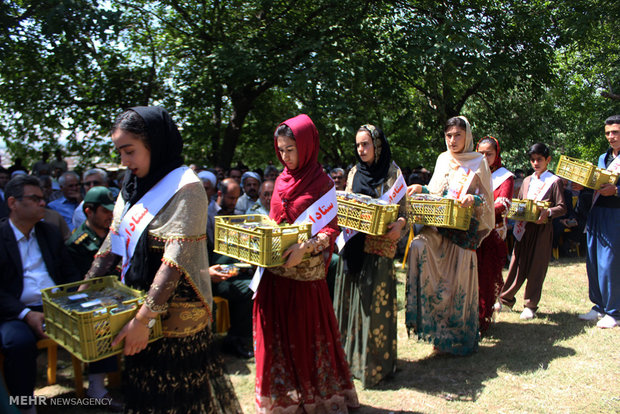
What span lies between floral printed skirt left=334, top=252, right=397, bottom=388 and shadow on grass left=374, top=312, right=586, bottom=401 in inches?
7.5

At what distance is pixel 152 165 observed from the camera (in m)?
2.44

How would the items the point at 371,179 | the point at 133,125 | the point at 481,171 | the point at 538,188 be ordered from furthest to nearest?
the point at 538,188
the point at 481,171
the point at 371,179
the point at 133,125

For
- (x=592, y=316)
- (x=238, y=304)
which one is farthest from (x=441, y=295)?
(x=592, y=316)

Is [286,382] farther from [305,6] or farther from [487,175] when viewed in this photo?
[305,6]

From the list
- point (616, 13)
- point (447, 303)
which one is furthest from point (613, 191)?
point (616, 13)

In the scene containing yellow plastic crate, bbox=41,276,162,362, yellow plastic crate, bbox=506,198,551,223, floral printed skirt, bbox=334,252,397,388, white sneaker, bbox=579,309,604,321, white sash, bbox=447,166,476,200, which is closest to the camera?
yellow plastic crate, bbox=41,276,162,362

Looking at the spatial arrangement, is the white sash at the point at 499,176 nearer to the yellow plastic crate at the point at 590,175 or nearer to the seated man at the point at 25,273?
the yellow plastic crate at the point at 590,175

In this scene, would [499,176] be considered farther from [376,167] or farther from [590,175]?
[376,167]

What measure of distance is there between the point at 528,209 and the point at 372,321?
2971 millimetres

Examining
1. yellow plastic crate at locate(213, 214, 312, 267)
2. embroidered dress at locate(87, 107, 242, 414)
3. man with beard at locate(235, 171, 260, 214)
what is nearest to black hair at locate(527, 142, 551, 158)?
man with beard at locate(235, 171, 260, 214)

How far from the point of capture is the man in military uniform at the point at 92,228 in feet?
13.5

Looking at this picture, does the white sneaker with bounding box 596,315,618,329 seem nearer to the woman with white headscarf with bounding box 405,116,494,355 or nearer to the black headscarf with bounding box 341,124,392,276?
the woman with white headscarf with bounding box 405,116,494,355

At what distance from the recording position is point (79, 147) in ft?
41.0

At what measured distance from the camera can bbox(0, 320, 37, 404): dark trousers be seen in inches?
129
